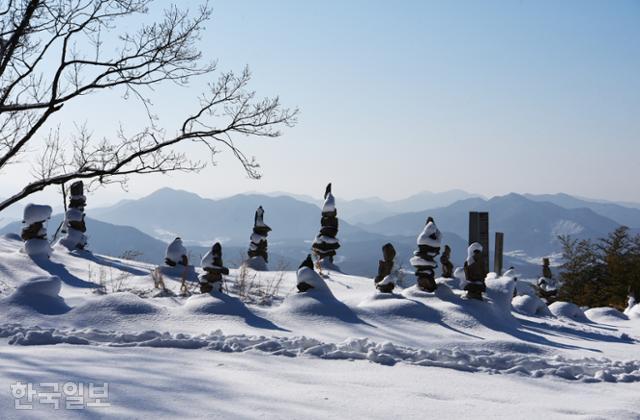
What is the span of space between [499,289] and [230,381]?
6.94 meters

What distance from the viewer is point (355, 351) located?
20.9 ft

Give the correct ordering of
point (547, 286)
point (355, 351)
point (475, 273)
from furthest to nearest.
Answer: point (547, 286), point (475, 273), point (355, 351)

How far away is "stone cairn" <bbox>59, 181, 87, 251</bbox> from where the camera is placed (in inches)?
593

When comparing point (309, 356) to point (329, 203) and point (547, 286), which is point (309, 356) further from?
point (547, 286)

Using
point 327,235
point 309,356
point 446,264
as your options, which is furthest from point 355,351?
point 327,235

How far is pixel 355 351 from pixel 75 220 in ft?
37.6

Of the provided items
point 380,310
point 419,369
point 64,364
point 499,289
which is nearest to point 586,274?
point 499,289

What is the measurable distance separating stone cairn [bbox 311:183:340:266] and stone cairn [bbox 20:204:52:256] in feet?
22.7

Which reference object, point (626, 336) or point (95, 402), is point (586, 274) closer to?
point (626, 336)

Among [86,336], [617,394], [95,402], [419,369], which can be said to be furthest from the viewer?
[86,336]

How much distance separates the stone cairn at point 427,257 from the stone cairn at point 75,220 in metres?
9.76

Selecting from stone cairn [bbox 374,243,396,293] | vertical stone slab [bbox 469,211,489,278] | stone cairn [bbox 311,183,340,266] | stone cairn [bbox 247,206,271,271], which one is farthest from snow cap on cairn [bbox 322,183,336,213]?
stone cairn [bbox 374,243,396,293]

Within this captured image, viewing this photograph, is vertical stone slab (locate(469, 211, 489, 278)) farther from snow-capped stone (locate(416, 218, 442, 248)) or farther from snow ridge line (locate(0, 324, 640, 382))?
snow ridge line (locate(0, 324, 640, 382))

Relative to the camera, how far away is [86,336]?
657cm
